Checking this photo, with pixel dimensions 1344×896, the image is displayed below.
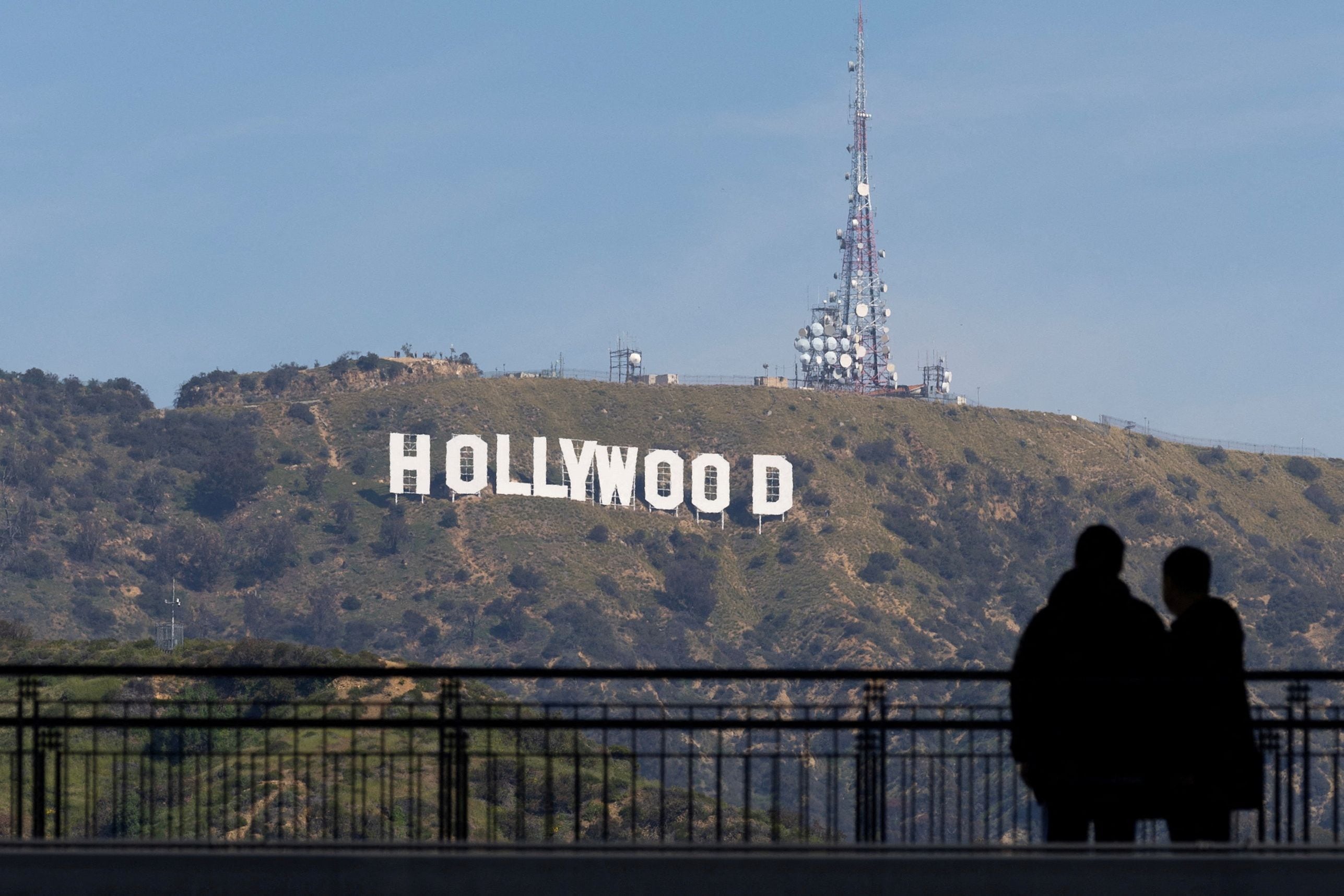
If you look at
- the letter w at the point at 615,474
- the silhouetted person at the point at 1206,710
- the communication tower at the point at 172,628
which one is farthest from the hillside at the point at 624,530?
the silhouetted person at the point at 1206,710

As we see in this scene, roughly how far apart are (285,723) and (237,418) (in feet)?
517

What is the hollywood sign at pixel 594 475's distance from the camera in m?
142

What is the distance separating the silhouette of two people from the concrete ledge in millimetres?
298

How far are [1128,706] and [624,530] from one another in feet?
460

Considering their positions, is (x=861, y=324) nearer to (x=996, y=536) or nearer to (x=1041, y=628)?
(x=996, y=536)

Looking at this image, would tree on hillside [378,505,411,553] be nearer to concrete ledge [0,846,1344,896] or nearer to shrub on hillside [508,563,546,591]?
shrub on hillside [508,563,546,591]

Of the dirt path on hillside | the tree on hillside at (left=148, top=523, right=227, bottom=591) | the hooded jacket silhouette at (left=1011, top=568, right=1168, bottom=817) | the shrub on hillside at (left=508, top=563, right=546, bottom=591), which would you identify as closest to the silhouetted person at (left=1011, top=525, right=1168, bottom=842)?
the hooded jacket silhouette at (left=1011, top=568, right=1168, bottom=817)

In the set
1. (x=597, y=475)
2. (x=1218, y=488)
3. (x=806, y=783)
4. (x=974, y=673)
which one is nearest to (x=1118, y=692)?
(x=974, y=673)

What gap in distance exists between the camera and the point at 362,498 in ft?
493

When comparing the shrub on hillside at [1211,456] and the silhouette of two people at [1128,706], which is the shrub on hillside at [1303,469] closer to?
the shrub on hillside at [1211,456]

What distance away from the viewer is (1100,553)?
7.74 m

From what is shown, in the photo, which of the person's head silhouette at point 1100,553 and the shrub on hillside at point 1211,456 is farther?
the shrub on hillside at point 1211,456

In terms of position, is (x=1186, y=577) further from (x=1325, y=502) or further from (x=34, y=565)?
(x=1325, y=502)

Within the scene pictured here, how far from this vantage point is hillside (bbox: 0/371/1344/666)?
138 metres
